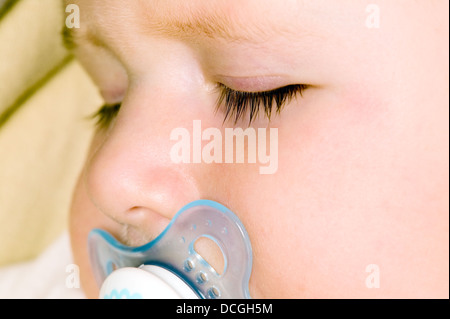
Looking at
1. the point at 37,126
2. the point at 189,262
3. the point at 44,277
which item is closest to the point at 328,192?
the point at 189,262

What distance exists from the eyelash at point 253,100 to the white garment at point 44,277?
0.62 m

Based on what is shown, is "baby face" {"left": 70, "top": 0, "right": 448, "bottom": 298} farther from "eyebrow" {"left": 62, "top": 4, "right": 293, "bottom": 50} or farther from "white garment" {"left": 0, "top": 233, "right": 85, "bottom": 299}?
"white garment" {"left": 0, "top": 233, "right": 85, "bottom": 299}

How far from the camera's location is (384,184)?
592mm

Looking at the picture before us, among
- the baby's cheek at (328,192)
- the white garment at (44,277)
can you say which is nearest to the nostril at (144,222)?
the baby's cheek at (328,192)

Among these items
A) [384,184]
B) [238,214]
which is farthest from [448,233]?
[238,214]

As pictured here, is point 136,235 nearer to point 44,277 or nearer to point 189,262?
point 189,262

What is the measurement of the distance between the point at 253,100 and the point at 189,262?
22cm

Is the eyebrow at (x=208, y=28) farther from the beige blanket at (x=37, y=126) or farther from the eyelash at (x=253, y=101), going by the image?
the beige blanket at (x=37, y=126)

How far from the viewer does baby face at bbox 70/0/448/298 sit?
1.91 feet

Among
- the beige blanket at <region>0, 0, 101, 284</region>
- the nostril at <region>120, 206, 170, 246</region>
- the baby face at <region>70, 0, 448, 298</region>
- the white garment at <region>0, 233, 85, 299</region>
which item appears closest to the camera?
the baby face at <region>70, 0, 448, 298</region>

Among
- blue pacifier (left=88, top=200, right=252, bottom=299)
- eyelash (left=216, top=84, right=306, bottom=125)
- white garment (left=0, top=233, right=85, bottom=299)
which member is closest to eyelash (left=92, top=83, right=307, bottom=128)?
eyelash (left=216, top=84, right=306, bottom=125)

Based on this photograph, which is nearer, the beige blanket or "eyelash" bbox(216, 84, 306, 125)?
"eyelash" bbox(216, 84, 306, 125)

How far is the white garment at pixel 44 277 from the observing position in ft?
3.82

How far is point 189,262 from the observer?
702mm
